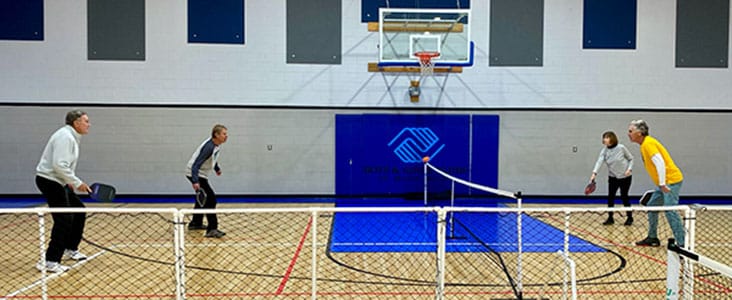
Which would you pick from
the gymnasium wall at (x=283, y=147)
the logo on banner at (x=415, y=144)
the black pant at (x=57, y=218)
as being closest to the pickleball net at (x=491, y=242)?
the logo on banner at (x=415, y=144)

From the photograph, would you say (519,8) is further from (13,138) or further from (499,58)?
(13,138)

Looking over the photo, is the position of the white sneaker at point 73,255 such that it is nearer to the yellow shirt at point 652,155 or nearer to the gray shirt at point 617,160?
the yellow shirt at point 652,155

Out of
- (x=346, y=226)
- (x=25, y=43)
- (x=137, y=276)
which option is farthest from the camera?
(x=25, y=43)

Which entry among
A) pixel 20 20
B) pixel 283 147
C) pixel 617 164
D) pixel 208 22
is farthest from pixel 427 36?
pixel 20 20

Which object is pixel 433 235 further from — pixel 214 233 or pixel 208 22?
pixel 208 22

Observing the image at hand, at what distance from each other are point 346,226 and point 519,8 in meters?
7.22

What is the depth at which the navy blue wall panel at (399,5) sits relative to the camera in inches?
464

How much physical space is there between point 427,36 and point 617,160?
445cm

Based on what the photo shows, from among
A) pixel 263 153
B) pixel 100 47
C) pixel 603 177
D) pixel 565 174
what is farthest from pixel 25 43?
pixel 603 177

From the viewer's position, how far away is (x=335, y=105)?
1189cm

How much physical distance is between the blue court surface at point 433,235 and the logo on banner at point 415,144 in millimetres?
2563

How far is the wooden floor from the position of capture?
4.68m

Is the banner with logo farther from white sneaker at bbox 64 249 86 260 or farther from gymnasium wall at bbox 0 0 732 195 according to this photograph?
white sneaker at bbox 64 249 86 260

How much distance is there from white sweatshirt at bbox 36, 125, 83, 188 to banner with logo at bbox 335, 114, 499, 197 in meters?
7.26
